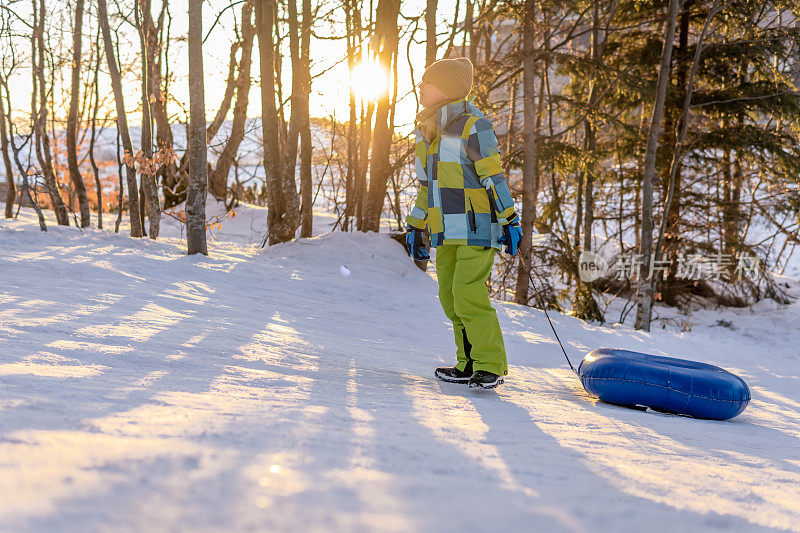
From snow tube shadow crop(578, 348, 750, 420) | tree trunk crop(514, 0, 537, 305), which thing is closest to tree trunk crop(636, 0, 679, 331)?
tree trunk crop(514, 0, 537, 305)

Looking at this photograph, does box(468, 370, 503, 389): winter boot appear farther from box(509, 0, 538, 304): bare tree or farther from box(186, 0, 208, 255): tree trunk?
box(509, 0, 538, 304): bare tree

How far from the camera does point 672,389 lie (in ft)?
9.98

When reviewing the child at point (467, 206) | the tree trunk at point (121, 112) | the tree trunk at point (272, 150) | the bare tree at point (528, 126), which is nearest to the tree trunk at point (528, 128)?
the bare tree at point (528, 126)

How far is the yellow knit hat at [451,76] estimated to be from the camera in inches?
124

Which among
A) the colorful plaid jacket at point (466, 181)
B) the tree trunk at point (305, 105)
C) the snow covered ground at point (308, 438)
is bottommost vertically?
the snow covered ground at point (308, 438)

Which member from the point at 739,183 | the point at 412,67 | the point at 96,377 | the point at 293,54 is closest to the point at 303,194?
the point at 293,54

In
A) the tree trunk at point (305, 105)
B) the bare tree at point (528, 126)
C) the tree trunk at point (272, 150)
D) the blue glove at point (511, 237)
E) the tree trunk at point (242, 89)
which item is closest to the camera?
the blue glove at point (511, 237)

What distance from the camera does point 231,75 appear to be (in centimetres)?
1489

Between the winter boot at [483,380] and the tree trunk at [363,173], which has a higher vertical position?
the tree trunk at [363,173]

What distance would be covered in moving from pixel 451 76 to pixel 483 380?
166 cm

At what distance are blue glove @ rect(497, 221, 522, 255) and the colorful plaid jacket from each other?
36mm

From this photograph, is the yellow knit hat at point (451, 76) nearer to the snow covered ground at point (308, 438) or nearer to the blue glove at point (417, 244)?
the blue glove at point (417, 244)

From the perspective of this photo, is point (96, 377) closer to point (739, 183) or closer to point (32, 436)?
point (32, 436)

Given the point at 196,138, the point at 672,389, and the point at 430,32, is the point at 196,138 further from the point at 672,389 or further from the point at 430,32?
the point at 672,389
